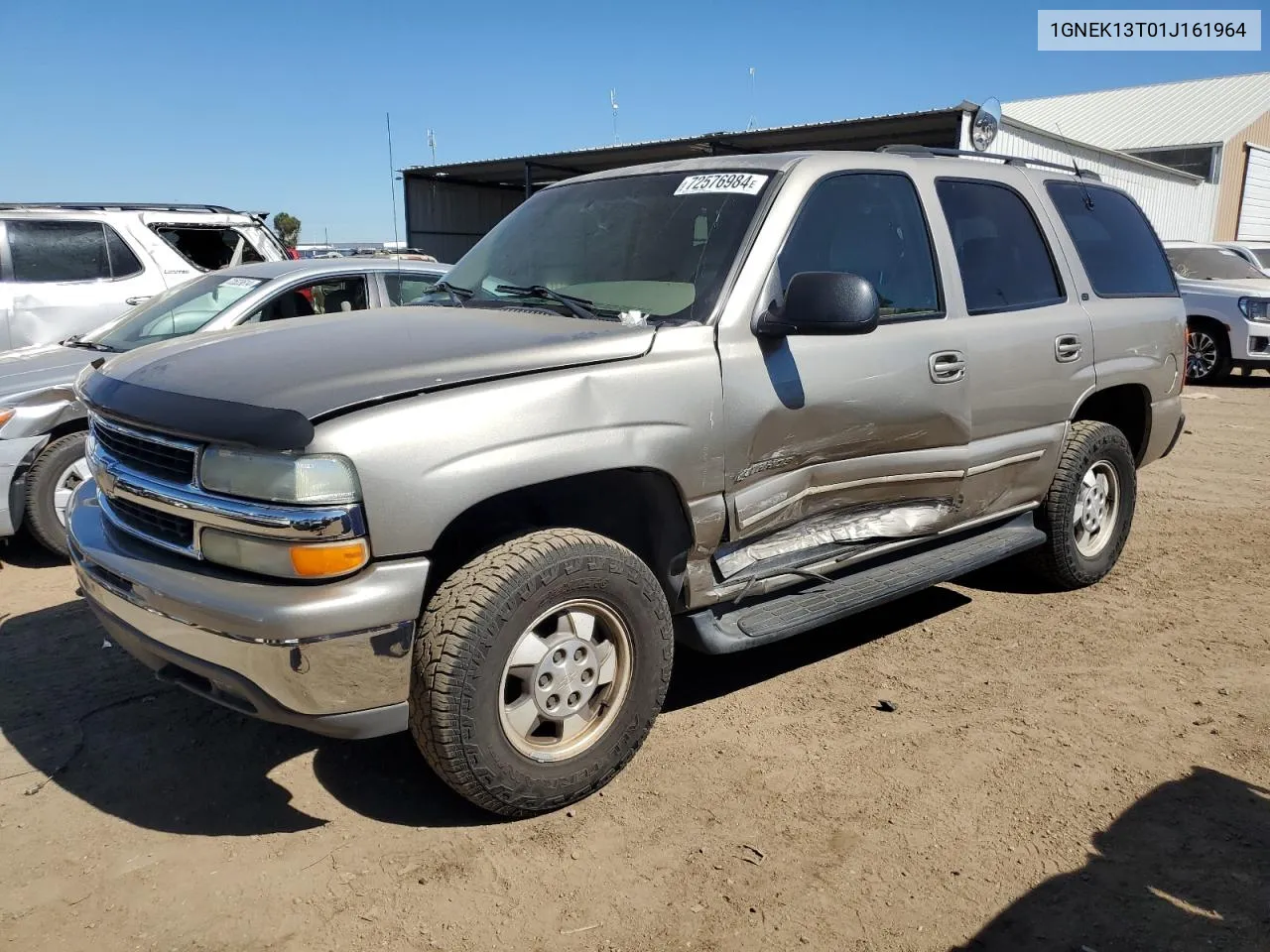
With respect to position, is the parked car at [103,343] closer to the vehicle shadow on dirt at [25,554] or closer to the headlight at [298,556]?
the vehicle shadow on dirt at [25,554]

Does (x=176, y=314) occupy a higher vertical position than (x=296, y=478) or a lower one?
higher

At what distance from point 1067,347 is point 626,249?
2152mm

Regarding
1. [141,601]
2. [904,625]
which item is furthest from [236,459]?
[904,625]

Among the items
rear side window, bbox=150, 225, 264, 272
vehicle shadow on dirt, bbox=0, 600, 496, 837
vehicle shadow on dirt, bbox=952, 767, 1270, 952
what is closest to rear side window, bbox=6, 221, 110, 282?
rear side window, bbox=150, 225, 264, 272

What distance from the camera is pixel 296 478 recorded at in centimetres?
244

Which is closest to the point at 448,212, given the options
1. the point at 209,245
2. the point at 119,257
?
the point at 209,245

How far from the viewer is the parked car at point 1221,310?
42.2 feet

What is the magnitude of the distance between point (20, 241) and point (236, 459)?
6591 millimetres

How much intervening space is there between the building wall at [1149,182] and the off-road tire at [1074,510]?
447 inches

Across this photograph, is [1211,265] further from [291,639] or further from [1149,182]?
[291,639]

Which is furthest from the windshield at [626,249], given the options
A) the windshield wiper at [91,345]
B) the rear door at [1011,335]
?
the windshield wiper at [91,345]

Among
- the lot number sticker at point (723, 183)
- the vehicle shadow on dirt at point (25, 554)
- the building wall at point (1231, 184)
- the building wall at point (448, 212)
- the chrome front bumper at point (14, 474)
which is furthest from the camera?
the building wall at point (1231, 184)

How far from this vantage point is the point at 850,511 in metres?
3.68

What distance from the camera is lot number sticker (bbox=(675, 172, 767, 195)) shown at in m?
3.52
